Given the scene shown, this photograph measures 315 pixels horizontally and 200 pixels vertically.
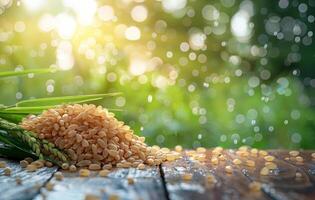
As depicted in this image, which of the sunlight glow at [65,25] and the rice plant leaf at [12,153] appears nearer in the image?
the rice plant leaf at [12,153]

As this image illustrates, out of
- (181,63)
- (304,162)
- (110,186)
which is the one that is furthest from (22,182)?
(181,63)

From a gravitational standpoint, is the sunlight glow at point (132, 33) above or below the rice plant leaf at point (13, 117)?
above

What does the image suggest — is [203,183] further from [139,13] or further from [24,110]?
[139,13]

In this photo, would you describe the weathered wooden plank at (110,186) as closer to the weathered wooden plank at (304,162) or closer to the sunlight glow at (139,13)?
the weathered wooden plank at (304,162)

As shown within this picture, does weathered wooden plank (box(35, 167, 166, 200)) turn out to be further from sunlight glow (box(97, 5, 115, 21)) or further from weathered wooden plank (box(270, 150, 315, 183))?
sunlight glow (box(97, 5, 115, 21))

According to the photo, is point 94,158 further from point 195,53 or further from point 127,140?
point 195,53

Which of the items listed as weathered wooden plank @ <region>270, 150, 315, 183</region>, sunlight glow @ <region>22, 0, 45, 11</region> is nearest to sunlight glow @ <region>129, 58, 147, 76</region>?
sunlight glow @ <region>22, 0, 45, 11</region>

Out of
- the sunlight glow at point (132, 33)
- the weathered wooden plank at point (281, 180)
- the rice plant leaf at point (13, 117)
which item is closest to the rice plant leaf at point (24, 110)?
the rice plant leaf at point (13, 117)

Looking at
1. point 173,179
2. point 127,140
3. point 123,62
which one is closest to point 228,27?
point 123,62
